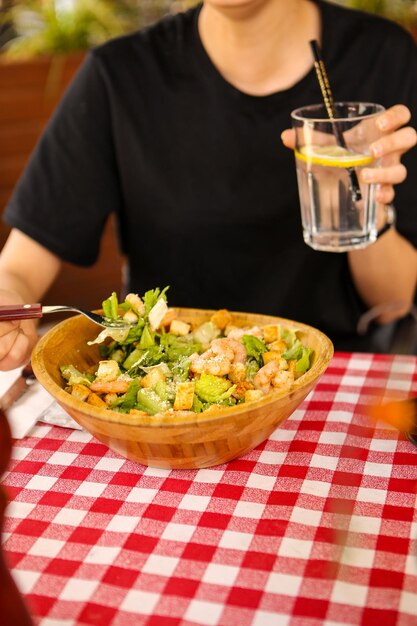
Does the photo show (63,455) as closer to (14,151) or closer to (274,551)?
(274,551)

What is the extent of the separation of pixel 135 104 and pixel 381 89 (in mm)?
633

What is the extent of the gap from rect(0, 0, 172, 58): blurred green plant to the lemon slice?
2649 mm

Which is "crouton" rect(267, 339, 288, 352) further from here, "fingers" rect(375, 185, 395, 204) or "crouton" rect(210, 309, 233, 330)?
"fingers" rect(375, 185, 395, 204)

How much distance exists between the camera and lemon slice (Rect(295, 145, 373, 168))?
1.49 meters

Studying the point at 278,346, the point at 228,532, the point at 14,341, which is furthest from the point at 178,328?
the point at 228,532

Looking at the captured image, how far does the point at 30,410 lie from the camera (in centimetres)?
137

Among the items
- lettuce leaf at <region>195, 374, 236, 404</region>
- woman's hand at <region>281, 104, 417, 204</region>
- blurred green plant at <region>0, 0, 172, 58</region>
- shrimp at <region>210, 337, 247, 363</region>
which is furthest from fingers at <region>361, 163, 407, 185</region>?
blurred green plant at <region>0, 0, 172, 58</region>

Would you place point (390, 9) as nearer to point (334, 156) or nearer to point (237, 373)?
point (334, 156)

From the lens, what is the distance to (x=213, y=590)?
3.02 feet

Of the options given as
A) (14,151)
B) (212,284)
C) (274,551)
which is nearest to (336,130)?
(212,284)

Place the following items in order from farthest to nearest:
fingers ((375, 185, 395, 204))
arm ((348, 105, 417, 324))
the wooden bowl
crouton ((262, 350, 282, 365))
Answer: arm ((348, 105, 417, 324)) → fingers ((375, 185, 395, 204)) → crouton ((262, 350, 282, 365)) → the wooden bowl

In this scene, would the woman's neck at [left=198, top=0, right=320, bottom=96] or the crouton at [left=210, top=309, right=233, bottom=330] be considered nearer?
the crouton at [left=210, top=309, right=233, bottom=330]

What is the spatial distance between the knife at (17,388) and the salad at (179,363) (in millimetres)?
172

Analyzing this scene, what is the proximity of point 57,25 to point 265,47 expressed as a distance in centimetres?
223
